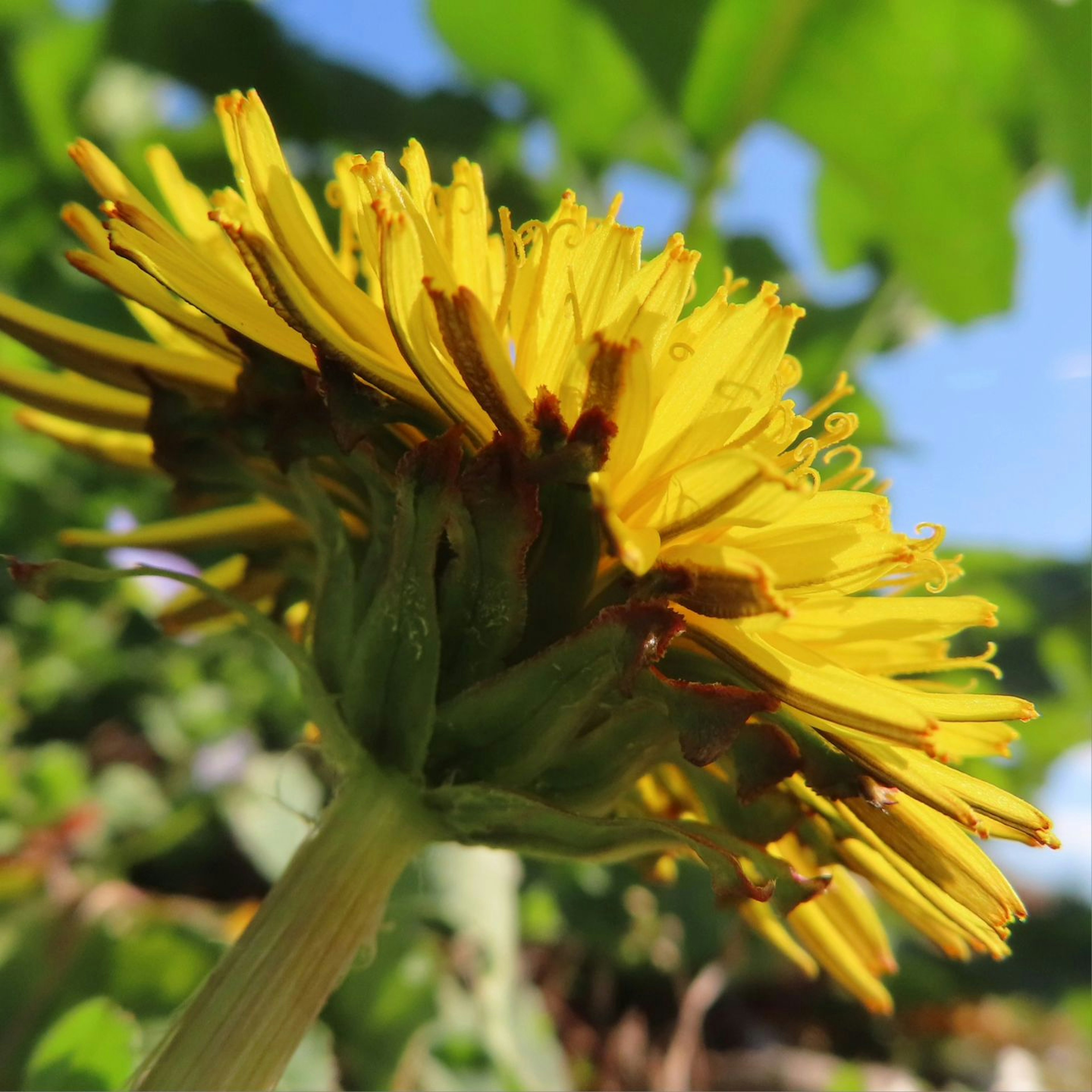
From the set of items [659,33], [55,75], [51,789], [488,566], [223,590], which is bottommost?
[51,789]

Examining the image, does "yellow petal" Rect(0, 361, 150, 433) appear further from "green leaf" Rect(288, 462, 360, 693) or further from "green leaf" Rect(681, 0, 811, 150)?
"green leaf" Rect(681, 0, 811, 150)

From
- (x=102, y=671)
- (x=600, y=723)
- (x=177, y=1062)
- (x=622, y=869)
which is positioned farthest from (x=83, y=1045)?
(x=102, y=671)

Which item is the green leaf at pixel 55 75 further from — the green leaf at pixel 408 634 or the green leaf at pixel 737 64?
the green leaf at pixel 408 634

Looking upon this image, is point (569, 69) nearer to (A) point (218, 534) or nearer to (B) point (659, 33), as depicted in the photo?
(B) point (659, 33)

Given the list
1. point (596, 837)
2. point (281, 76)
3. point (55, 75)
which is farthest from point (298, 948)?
point (55, 75)

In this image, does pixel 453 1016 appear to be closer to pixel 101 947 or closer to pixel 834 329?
pixel 101 947

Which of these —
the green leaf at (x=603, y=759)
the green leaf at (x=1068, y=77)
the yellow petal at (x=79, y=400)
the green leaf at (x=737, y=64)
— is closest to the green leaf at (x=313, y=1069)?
the green leaf at (x=603, y=759)

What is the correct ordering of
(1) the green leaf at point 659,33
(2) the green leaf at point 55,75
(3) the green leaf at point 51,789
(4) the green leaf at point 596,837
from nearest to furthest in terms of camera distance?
1. (4) the green leaf at point 596,837
2. (3) the green leaf at point 51,789
3. (1) the green leaf at point 659,33
4. (2) the green leaf at point 55,75
